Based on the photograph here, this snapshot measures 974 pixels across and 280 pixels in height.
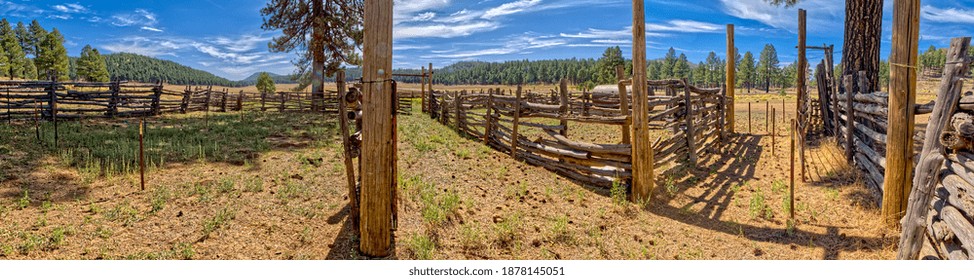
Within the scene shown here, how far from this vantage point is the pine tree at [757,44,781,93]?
90.7 meters

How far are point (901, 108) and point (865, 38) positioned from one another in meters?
7.55

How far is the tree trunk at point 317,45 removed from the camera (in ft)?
Answer: 62.1

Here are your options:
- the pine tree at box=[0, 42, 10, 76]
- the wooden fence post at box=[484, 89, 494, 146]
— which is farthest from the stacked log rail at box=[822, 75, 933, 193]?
the pine tree at box=[0, 42, 10, 76]

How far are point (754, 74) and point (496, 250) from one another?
101 meters

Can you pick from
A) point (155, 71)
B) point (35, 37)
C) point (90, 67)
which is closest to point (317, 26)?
point (35, 37)

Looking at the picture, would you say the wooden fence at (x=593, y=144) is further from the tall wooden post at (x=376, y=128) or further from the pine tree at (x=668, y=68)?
the pine tree at (x=668, y=68)

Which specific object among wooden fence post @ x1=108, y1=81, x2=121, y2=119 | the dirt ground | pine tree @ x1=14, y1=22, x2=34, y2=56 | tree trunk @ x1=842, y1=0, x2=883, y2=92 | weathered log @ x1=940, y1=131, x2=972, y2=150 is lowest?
the dirt ground

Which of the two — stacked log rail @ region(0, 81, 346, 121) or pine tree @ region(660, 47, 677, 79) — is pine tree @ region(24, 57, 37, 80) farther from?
pine tree @ region(660, 47, 677, 79)

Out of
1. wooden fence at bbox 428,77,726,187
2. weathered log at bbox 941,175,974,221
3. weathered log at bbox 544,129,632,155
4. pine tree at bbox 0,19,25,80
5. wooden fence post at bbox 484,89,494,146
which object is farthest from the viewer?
pine tree at bbox 0,19,25,80

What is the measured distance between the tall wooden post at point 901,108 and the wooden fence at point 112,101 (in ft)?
48.4

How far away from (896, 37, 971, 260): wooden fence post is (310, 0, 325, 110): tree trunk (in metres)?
19.1

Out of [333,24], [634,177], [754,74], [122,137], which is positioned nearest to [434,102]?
[333,24]

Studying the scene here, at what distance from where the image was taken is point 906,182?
187 inches

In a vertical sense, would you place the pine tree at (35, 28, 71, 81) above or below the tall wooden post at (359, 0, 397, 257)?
above
